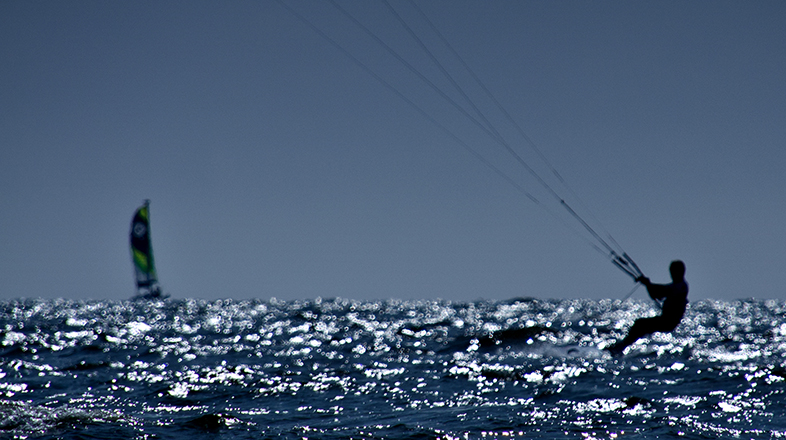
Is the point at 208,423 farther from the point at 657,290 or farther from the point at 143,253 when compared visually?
the point at 143,253

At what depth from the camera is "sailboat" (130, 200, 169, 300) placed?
273 ft

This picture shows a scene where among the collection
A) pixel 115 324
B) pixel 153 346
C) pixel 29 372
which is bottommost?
pixel 29 372

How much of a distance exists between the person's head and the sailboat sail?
77811 mm

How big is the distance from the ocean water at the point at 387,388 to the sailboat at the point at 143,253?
150 ft

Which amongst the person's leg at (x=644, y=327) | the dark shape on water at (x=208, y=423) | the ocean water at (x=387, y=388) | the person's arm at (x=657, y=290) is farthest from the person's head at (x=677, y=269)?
the dark shape on water at (x=208, y=423)

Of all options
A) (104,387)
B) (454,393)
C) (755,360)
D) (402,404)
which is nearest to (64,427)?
(104,387)

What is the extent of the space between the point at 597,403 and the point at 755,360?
1340cm

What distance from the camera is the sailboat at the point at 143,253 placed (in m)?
83.1

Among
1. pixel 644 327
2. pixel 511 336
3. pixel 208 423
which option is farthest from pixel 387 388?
pixel 511 336

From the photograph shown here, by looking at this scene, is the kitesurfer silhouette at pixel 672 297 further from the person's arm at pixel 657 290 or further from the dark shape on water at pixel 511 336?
the dark shape on water at pixel 511 336

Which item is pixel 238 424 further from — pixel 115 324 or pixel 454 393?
pixel 115 324

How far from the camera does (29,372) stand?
24219 millimetres

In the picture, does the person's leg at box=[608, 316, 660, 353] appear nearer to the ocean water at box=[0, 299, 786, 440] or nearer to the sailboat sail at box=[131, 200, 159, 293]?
the ocean water at box=[0, 299, 786, 440]

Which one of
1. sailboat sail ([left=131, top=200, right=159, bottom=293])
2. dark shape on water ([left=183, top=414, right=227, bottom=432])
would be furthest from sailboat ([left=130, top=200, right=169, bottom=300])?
dark shape on water ([left=183, top=414, right=227, bottom=432])
